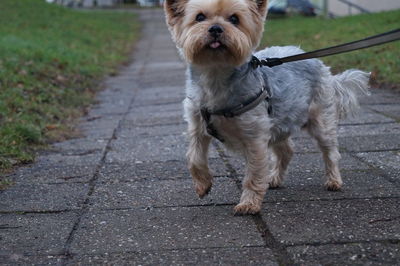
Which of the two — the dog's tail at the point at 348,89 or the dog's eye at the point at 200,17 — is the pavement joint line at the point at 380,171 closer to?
the dog's tail at the point at 348,89

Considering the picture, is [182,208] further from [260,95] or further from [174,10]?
[174,10]

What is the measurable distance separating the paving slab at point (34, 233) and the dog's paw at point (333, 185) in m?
1.87

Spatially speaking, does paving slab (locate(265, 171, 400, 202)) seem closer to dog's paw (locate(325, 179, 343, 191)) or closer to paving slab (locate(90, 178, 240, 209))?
dog's paw (locate(325, 179, 343, 191))

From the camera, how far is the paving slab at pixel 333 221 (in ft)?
11.1

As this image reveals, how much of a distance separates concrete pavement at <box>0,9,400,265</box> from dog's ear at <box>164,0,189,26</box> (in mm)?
1311

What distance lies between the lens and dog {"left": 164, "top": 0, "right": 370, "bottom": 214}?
12.9 feet

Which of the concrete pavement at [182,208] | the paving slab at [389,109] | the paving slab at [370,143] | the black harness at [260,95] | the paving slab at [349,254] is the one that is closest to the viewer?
the paving slab at [349,254]

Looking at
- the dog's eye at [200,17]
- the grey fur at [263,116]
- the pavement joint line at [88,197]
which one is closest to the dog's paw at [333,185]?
the grey fur at [263,116]

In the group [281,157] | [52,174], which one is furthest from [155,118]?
[281,157]

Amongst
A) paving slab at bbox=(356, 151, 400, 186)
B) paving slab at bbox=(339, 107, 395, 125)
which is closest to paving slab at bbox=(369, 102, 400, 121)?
paving slab at bbox=(339, 107, 395, 125)

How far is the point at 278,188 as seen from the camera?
15.2ft

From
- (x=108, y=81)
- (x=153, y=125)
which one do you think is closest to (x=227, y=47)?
(x=153, y=125)

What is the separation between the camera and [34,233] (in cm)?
369

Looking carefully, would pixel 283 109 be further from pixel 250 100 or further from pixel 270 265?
pixel 270 265
